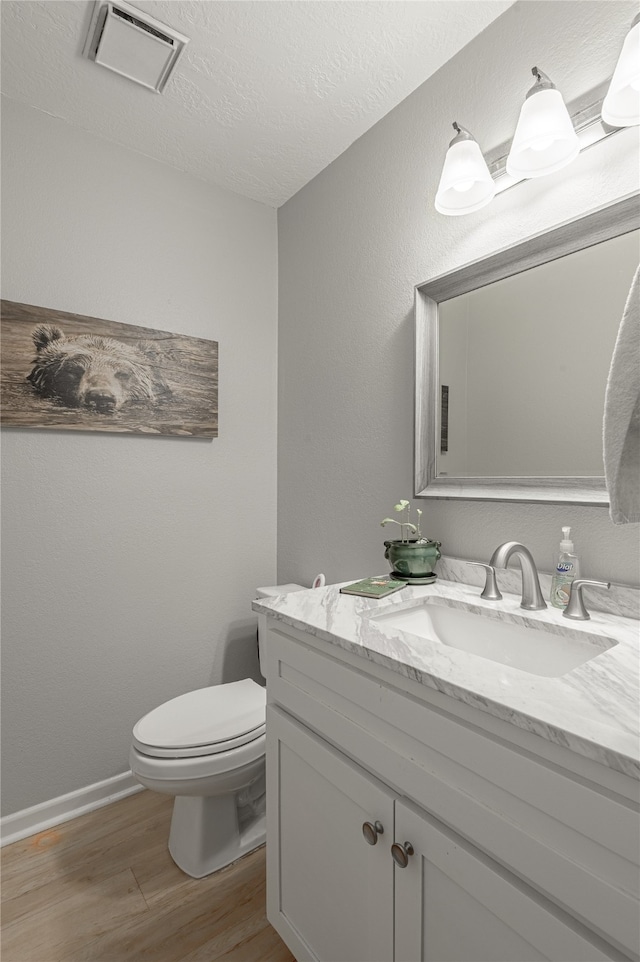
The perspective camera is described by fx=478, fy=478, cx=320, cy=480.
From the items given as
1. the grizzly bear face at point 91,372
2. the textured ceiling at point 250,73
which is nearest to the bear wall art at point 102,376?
the grizzly bear face at point 91,372

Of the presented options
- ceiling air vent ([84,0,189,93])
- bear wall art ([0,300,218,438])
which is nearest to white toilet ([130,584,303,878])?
bear wall art ([0,300,218,438])

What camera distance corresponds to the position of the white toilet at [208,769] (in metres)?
1.33

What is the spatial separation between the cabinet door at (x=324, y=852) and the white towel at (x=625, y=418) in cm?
63

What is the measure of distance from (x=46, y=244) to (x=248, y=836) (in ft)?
6.89

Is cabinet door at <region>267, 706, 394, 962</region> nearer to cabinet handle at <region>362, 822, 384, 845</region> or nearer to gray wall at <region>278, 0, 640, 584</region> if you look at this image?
cabinet handle at <region>362, 822, 384, 845</region>

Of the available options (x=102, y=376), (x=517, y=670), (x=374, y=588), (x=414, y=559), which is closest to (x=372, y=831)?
(x=517, y=670)

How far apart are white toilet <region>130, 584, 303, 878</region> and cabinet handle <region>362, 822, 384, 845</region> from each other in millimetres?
648

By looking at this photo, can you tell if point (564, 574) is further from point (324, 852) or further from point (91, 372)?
point (91, 372)

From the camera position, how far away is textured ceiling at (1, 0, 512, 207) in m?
1.30

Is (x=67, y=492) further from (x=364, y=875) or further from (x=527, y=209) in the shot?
(x=527, y=209)

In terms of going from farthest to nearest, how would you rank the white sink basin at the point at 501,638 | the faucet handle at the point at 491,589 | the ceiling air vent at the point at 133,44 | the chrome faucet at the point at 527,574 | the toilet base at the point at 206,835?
the toilet base at the point at 206,835 → the ceiling air vent at the point at 133,44 → the faucet handle at the point at 491,589 → the chrome faucet at the point at 527,574 → the white sink basin at the point at 501,638

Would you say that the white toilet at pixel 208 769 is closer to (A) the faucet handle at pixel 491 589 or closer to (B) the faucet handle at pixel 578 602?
(A) the faucet handle at pixel 491 589

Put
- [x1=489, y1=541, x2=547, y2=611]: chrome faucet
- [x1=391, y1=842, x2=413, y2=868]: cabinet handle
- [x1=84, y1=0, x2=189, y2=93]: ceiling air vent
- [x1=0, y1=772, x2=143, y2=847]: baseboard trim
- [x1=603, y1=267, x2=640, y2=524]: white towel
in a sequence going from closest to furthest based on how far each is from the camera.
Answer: [x1=603, y1=267, x2=640, y2=524]: white towel → [x1=391, y1=842, x2=413, y2=868]: cabinet handle → [x1=489, y1=541, x2=547, y2=611]: chrome faucet → [x1=84, y1=0, x2=189, y2=93]: ceiling air vent → [x1=0, y1=772, x2=143, y2=847]: baseboard trim

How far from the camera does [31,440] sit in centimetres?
163
